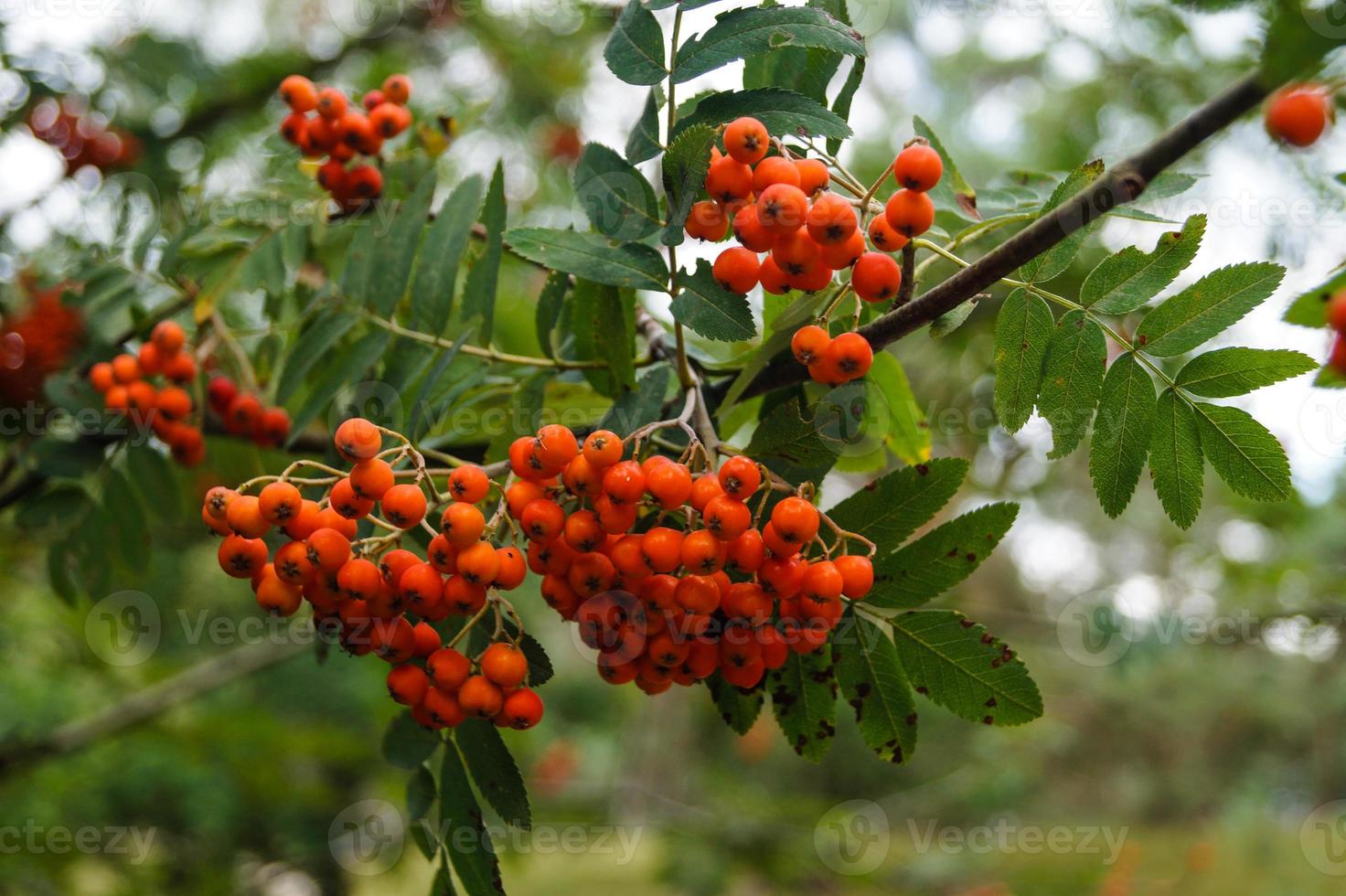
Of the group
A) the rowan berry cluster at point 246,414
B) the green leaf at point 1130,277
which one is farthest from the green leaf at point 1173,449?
the rowan berry cluster at point 246,414

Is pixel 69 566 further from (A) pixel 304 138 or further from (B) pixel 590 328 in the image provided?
(B) pixel 590 328

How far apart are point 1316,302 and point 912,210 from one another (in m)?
0.43

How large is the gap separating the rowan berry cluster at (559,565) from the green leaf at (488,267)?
0.47 m

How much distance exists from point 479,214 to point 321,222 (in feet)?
1.72

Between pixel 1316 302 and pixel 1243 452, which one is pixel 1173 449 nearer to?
pixel 1243 452


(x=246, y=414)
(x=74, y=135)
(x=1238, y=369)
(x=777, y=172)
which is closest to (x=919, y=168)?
(x=777, y=172)

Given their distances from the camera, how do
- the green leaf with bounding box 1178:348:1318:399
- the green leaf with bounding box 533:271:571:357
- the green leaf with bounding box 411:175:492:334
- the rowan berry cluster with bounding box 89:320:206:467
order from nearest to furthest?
the green leaf with bounding box 1178:348:1318:399 → the green leaf with bounding box 533:271:571:357 → the green leaf with bounding box 411:175:492:334 → the rowan berry cluster with bounding box 89:320:206:467

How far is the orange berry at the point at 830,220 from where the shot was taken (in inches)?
43.1

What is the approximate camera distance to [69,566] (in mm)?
2166

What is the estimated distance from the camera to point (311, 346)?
1.76 m

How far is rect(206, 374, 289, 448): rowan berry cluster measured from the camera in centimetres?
204

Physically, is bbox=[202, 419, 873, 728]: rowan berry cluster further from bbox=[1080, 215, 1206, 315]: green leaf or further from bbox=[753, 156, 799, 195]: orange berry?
bbox=[1080, 215, 1206, 315]: green leaf

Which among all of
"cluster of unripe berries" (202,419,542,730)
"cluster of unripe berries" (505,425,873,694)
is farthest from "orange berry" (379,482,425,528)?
"cluster of unripe berries" (505,425,873,694)

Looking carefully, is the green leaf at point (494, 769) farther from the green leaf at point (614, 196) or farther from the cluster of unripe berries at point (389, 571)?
the green leaf at point (614, 196)
